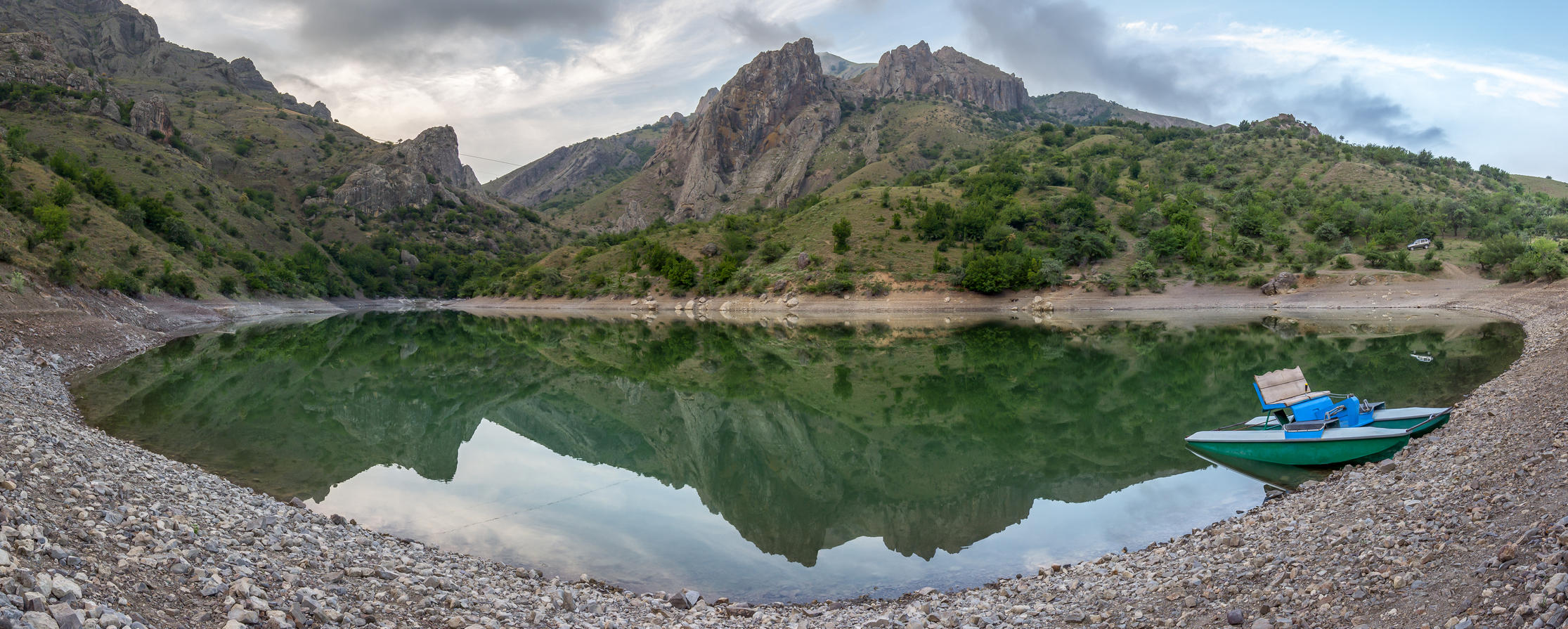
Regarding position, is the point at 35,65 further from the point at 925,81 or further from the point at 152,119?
the point at 925,81

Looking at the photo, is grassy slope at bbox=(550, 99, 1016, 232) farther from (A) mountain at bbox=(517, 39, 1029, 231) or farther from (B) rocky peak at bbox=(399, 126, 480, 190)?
(B) rocky peak at bbox=(399, 126, 480, 190)

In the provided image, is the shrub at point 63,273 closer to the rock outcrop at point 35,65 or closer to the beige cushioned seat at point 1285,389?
the beige cushioned seat at point 1285,389

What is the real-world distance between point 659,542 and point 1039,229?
7763cm

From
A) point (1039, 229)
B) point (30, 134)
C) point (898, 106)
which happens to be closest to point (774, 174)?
point (898, 106)

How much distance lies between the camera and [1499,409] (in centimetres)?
1225

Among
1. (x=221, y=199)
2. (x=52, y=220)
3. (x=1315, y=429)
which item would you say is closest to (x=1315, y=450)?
(x=1315, y=429)

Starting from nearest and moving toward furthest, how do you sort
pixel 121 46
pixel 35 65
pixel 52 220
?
pixel 52 220 < pixel 35 65 < pixel 121 46

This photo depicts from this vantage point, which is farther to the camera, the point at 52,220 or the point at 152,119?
the point at 152,119

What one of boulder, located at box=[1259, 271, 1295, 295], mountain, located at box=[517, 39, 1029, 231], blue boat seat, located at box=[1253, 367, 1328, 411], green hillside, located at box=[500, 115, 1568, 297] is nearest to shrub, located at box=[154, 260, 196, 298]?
green hillside, located at box=[500, 115, 1568, 297]

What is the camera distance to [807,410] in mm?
21828

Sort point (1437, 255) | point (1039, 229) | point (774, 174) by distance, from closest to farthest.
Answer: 1. point (1437, 255)
2. point (1039, 229)
3. point (774, 174)

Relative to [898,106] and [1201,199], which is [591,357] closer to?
[1201,199]

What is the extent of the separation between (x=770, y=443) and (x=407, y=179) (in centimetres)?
14860

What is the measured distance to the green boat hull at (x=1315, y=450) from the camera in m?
12.0
